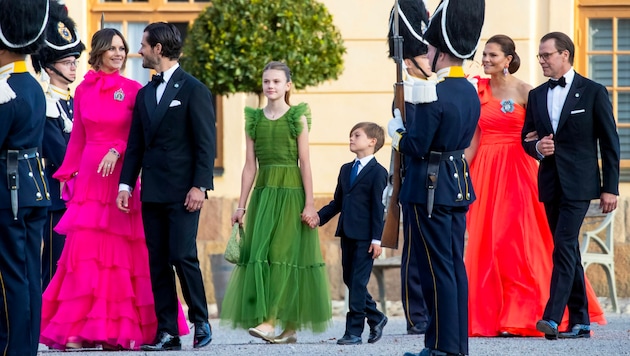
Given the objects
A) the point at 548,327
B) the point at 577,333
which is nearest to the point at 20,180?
the point at 548,327

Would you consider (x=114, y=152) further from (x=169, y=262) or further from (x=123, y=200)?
(x=169, y=262)

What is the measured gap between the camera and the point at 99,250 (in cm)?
835

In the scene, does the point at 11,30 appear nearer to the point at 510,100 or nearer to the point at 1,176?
the point at 1,176

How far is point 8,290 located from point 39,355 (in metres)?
1.32

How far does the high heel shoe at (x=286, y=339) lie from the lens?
8.77 m

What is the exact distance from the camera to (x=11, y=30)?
22.0 feet

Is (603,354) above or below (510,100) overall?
below

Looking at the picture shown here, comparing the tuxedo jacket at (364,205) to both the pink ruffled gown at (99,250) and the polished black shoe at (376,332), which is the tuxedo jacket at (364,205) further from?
the pink ruffled gown at (99,250)

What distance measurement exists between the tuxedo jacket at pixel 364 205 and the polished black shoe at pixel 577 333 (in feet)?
4.04

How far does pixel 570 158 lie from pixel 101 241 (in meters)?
2.75

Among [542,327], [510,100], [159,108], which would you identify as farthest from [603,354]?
[159,108]

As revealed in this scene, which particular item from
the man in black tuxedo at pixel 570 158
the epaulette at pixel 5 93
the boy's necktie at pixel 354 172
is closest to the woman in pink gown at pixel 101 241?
the boy's necktie at pixel 354 172

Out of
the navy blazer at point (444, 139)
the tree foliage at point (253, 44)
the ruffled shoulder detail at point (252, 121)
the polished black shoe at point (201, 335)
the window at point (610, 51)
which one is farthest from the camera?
the window at point (610, 51)

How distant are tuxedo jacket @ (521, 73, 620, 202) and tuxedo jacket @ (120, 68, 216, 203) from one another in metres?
2.05
